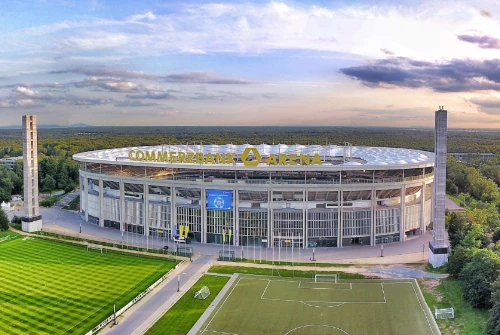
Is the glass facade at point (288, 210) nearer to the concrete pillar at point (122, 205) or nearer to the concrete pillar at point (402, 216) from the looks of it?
the concrete pillar at point (402, 216)

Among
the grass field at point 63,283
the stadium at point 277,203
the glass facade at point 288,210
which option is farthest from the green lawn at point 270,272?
the stadium at point 277,203

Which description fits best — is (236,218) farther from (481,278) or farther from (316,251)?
(481,278)

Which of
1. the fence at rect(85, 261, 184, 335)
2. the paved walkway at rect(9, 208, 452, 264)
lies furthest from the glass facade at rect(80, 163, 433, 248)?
the fence at rect(85, 261, 184, 335)

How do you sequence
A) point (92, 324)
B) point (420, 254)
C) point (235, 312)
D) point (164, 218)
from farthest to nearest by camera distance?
point (164, 218), point (420, 254), point (235, 312), point (92, 324)

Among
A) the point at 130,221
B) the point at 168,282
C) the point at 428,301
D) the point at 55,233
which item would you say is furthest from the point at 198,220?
the point at 428,301

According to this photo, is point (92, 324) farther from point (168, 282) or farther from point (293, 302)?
point (293, 302)

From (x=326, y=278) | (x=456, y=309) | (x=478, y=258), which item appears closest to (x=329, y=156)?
(x=326, y=278)
